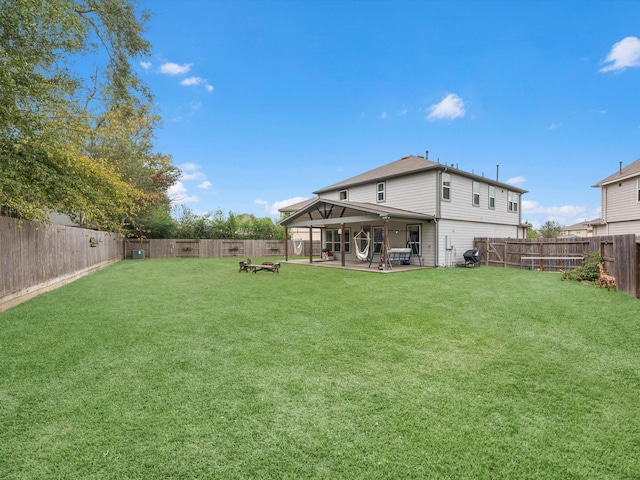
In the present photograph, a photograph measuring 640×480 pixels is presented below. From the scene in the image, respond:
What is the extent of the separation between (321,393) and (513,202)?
20298 millimetres

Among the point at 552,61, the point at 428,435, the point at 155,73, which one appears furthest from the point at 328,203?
the point at 428,435

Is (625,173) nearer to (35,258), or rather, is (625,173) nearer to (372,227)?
(372,227)

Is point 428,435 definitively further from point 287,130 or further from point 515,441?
point 287,130

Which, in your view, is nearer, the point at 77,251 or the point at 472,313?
the point at 472,313

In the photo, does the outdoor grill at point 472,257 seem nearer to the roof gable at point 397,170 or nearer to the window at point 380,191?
the roof gable at point 397,170

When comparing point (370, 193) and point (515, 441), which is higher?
point (370, 193)

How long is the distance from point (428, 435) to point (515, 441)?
594 mm

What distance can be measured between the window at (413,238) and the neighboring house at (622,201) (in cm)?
1036

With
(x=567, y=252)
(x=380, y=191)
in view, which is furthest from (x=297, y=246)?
(x=567, y=252)

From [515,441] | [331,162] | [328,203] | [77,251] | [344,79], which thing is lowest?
[515,441]

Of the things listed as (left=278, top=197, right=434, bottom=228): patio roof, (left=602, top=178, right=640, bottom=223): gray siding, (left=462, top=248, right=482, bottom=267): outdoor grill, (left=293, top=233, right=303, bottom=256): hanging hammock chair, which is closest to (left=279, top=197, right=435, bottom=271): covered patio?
(left=278, top=197, right=434, bottom=228): patio roof

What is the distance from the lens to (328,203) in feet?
46.1

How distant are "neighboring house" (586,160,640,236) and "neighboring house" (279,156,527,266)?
3985mm

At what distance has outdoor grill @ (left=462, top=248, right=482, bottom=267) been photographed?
14.2 meters
